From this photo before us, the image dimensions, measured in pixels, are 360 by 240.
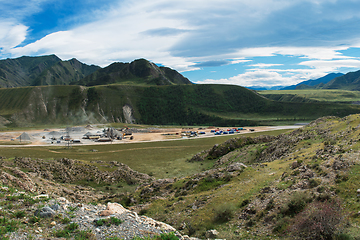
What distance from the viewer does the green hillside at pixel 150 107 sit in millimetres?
150125

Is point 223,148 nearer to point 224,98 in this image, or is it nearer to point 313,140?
point 313,140

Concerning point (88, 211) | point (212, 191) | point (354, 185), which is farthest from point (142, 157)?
point (354, 185)

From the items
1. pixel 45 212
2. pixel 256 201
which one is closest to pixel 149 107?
pixel 256 201

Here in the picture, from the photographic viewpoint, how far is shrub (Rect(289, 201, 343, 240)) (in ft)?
29.6

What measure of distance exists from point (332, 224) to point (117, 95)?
181770 millimetres

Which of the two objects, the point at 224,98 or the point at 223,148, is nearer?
the point at 223,148

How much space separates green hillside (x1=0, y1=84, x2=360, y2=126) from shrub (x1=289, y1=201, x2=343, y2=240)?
133388mm

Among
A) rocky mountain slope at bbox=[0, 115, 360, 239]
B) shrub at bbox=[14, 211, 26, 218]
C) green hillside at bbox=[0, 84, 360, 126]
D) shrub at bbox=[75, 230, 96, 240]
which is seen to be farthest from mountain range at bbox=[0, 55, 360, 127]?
shrub at bbox=[14, 211, 26, 218]

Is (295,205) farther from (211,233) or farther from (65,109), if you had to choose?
(65,109)

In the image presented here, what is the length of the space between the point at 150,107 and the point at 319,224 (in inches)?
6779

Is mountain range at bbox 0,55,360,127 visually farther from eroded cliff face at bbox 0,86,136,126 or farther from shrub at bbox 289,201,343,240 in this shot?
shrub at bbox 289,201,343,240

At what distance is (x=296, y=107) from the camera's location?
158250mm

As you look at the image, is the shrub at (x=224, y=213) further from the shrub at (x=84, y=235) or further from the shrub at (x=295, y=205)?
the shrub at (x=84, y=235)

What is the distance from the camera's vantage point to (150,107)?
17800 centimetres
